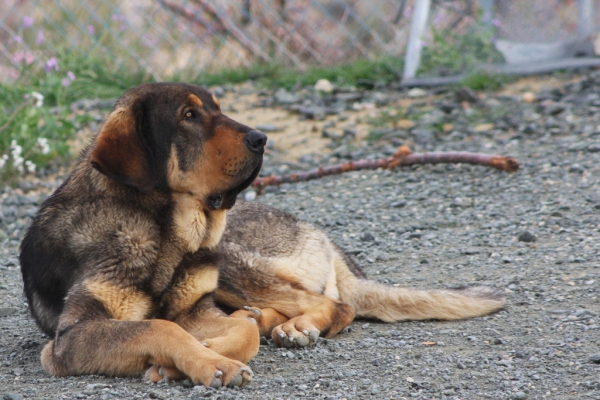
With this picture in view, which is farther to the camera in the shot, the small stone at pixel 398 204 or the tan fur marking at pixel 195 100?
the small stone at pixel 398 204

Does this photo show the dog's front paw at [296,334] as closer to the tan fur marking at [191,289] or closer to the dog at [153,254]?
the dog at [153,254]

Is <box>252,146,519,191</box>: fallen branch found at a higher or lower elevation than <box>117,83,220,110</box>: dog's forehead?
lower

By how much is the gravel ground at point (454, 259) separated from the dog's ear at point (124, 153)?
92 centimetres

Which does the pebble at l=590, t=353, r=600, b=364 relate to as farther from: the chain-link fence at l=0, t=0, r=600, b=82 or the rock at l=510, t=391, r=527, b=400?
the chain-link fence at l=0, t=0, r=600, b=82

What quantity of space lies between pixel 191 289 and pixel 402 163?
4022 millimetres

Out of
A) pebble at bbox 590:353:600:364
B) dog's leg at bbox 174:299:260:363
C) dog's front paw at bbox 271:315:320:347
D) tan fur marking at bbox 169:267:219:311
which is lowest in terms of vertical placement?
dog's front paw at bbox 271:315:320:347

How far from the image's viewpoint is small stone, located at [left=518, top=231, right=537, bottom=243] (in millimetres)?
5770

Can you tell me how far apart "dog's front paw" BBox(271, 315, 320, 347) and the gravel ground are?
0.20 ft

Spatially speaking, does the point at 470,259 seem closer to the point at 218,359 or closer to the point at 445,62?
the point at 218,359

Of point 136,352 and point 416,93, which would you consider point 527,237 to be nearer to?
point 136,352

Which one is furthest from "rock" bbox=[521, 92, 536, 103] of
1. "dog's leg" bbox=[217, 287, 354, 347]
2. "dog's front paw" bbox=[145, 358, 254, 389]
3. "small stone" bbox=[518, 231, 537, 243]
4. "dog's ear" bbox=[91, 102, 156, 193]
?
"dog's front paw" bbox=[145, 358, 254, 389]

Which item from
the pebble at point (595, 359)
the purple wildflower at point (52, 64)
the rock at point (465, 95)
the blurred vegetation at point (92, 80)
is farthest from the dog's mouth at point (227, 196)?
the rock at point (465, 95)

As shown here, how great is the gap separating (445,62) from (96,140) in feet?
22.1

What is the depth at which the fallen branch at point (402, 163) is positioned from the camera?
7211 millimetres
